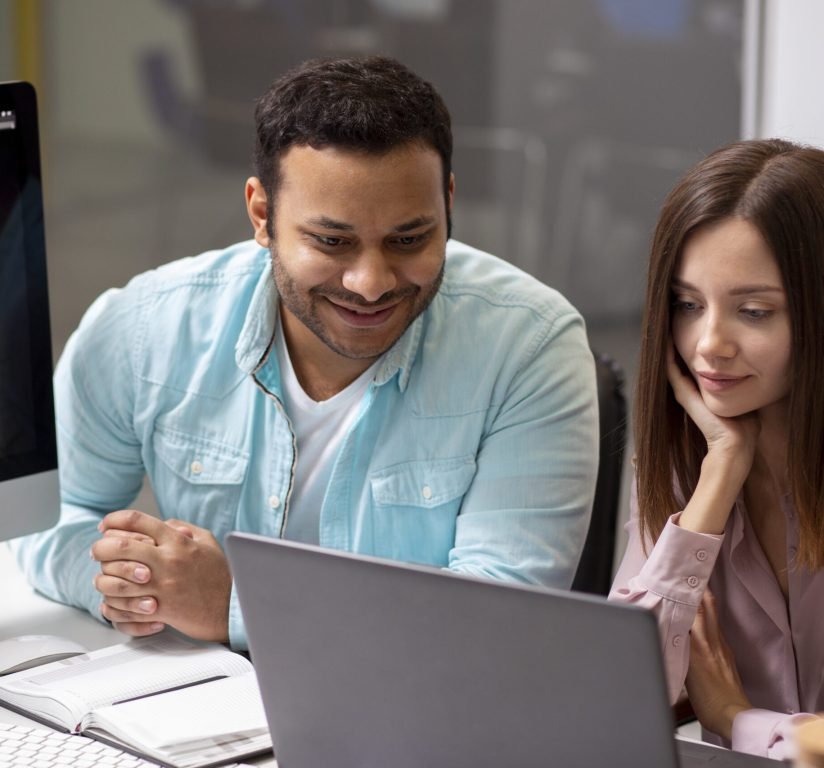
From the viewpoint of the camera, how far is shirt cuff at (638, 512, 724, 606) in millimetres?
1422

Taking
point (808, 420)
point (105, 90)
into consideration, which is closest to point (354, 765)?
point (808, 420)

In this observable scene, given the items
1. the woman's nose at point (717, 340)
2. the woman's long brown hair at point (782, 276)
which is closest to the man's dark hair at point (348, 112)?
the woman's long brown hair at point (782, 276)

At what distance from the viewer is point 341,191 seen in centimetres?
163

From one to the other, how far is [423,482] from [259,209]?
43 centimetres

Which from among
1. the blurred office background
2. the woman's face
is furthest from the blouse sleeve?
the blurred office background

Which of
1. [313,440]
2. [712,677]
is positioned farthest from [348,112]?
[712,677]

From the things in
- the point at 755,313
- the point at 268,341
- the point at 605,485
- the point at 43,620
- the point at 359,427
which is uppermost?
the point at 755,313

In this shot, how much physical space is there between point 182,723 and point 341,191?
0.65m

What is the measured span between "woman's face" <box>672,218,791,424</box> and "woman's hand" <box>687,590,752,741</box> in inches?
9.2

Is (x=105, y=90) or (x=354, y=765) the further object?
(x=105, y=90)

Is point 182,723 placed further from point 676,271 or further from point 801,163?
point 801,163

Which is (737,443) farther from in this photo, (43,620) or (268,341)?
(43,620)

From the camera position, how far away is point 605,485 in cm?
186

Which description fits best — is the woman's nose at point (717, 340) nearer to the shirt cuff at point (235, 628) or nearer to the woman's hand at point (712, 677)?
the woman's hand at point (712, 677)
